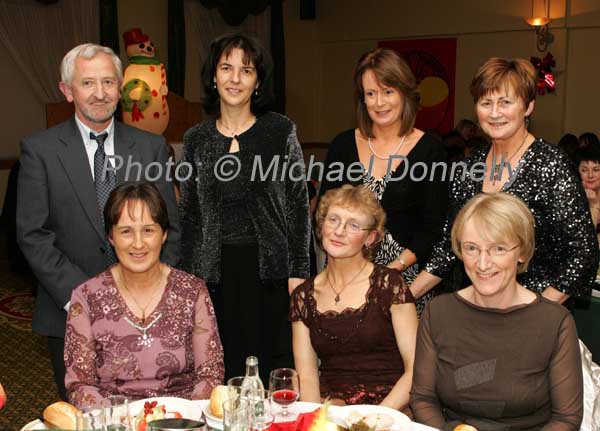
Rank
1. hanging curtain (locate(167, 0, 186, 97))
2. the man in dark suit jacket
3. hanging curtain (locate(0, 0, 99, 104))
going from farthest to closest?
1. hanging curtain (locate(167, 0, 186, 97))
2. hanging curtain (locate(0, 0, 99, 104))
3. the man in dark suit jacket

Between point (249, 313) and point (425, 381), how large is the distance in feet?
3.52

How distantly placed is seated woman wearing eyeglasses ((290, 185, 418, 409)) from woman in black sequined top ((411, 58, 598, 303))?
1.31 ft

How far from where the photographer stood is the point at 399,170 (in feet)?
9.48

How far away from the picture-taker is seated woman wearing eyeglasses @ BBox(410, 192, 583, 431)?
1992 mm

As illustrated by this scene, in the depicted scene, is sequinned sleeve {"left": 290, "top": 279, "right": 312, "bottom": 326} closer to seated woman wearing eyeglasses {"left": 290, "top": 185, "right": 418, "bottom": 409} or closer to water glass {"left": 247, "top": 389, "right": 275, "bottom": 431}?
seated woman wearing eyeglasses {"left": 290, "top": 185, "right": 418, "bottom": 409}

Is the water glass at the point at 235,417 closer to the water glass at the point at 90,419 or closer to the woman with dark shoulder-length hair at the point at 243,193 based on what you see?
the water glass at the point at 90,419

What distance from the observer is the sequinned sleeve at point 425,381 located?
6.66 feet

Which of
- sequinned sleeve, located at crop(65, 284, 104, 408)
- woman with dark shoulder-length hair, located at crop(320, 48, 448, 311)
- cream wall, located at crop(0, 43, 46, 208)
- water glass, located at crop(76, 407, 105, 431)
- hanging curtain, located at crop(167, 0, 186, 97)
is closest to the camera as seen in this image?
water glass, located at crop(76, 407, 105, 431)

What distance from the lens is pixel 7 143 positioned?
28.2 feet

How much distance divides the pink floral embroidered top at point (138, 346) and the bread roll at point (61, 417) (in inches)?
17.4

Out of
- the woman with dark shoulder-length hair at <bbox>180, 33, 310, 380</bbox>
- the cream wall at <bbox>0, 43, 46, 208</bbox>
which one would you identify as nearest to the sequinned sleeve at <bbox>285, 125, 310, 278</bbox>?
the woman with dark shoulder-length hair at <bbox>180, 33, 310, 380</bbox>

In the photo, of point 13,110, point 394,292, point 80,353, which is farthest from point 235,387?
point 13,110

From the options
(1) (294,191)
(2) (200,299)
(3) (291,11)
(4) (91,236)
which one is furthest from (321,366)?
(3) (291,11)

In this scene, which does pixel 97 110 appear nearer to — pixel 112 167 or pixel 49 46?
pixel 112 167
